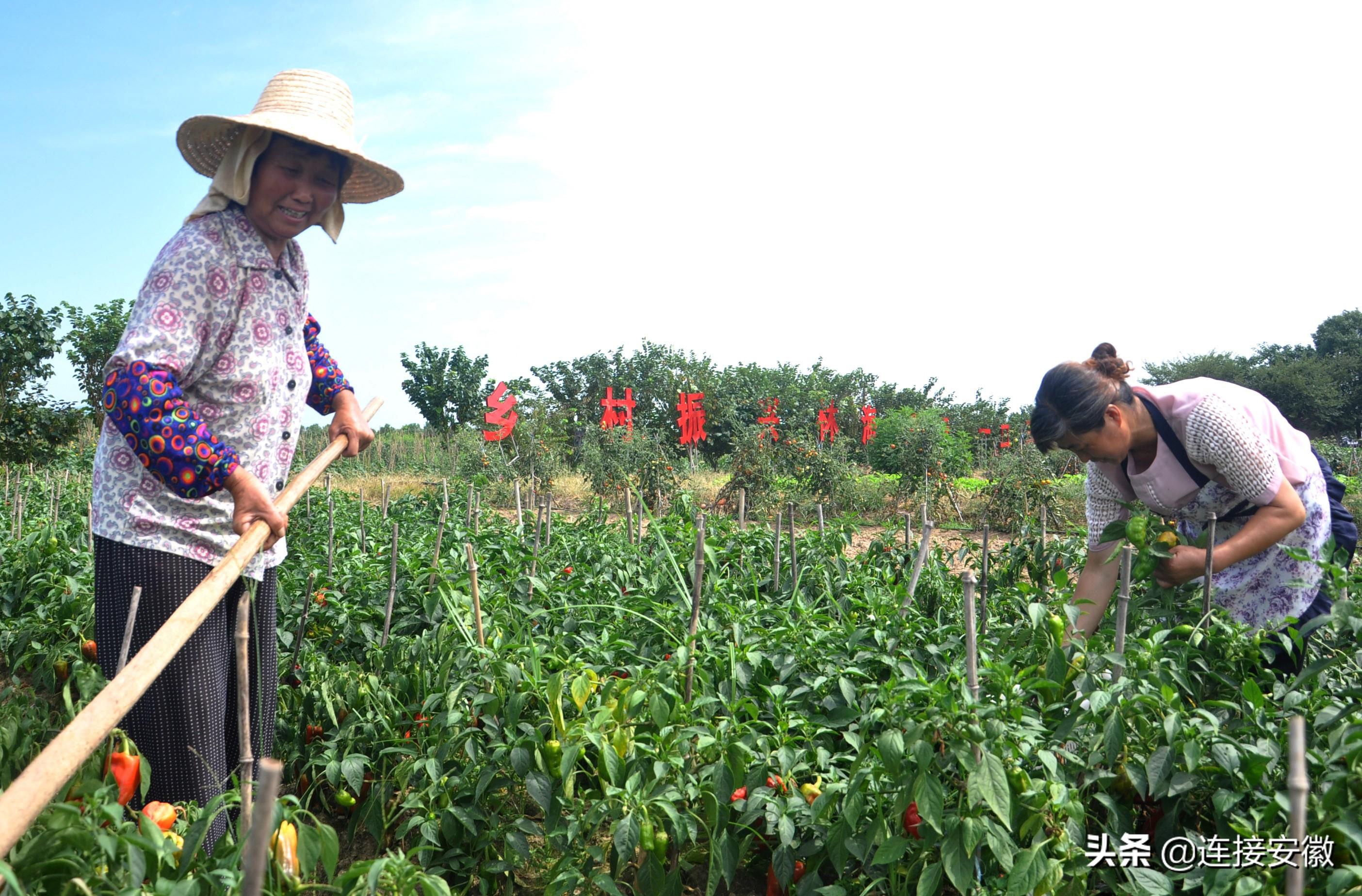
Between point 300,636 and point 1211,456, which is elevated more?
point 1211,456

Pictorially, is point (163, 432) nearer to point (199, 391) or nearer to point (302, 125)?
point (199, 391)

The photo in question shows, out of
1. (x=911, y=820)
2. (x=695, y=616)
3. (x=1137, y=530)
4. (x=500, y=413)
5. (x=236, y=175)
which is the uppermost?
(x=236, y=175)

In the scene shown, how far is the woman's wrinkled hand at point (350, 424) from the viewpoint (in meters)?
2.19

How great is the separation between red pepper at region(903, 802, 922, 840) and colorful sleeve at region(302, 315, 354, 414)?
1.67 meters

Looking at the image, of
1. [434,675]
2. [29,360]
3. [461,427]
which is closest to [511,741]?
[434,675]

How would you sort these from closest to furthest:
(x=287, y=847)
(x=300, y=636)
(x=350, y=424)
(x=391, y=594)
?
(x=287, y=847) → (x=350, y=424) → (x=391, y=594) → (x=300, y=636)

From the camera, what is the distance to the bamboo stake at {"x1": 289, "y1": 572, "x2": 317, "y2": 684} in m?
2.94

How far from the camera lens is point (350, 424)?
2.22m

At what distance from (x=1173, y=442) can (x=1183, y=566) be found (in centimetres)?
33

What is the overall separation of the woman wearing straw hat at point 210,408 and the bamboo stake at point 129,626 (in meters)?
0.02

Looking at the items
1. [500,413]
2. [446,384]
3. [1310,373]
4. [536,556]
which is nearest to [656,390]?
[446,384]

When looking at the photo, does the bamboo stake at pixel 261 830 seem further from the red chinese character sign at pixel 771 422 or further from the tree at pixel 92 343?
the tree at pixel 92 343

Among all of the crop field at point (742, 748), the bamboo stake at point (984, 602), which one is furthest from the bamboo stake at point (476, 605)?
the bamboo stake at point (984, 602)

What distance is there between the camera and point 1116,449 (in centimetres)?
239
